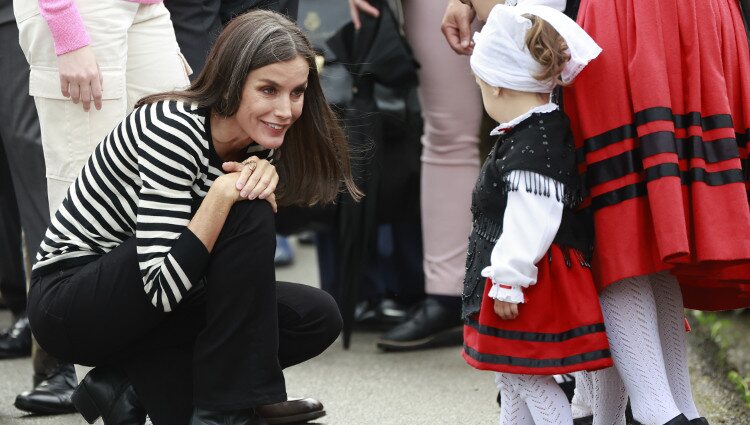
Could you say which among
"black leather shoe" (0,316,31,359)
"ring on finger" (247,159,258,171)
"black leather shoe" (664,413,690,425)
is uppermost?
"ring on finger" (247,159,258,171)

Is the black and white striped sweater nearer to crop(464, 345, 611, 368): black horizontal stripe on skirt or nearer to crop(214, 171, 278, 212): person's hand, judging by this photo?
crop(214, 171, 278, 212): person's hand

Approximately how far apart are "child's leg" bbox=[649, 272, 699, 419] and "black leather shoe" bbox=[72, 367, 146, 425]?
1.26 m

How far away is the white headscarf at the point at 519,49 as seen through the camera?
107 inches

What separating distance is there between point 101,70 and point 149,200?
551 millimetres

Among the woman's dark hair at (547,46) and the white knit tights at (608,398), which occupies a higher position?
the woman's dark hair at (547,46)

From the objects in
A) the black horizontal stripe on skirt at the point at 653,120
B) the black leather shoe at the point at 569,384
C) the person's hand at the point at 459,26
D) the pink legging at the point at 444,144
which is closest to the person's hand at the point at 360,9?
the pink legging at the point at 444,144

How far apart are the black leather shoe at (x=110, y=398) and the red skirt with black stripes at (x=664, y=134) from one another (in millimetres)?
1135

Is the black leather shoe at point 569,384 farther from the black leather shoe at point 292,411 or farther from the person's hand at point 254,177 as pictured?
the person's hand at point 254,177

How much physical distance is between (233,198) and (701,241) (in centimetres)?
103

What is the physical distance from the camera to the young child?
271cm

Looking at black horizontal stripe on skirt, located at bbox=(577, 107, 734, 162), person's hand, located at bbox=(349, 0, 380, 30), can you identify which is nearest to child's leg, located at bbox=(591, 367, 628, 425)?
black horizontal stripe on skirt, located at bbox=(577, 107, 734, 162)

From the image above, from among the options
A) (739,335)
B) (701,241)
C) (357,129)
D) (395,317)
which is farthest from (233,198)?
(739,335)

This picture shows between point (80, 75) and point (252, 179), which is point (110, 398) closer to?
point (252, 179)

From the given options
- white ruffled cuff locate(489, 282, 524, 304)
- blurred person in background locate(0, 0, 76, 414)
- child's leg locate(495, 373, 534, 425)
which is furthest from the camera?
blurred person in background locate(0, 0, 76, 414)
